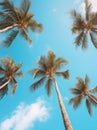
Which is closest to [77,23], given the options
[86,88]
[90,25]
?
[90,25]

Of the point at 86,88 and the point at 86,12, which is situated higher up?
the point at 86,12

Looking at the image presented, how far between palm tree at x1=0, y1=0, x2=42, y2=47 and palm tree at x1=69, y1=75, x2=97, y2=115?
9.75 metres

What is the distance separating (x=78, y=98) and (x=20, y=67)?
8.40m

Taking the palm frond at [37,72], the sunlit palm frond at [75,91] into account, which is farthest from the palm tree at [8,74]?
the sunlit palm frond at [75,91]

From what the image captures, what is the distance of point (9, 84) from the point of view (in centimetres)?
2892

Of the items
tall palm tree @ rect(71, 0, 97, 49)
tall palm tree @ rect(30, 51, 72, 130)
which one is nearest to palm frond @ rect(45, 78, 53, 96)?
tall palm tree @ rect(30, 51, 72, 130)

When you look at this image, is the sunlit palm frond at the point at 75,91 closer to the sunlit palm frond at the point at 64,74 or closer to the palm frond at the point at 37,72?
the sunlit palm frond at the point at 64,74

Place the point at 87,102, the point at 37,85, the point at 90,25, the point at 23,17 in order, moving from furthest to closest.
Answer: the point at 87,102 → the point at 37,85 → the point at 90,25 → the point at 23,17

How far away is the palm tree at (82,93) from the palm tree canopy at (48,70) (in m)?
3.45

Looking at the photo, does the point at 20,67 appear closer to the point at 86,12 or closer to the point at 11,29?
the point at 11,29

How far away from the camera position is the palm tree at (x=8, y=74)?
90.9 ft

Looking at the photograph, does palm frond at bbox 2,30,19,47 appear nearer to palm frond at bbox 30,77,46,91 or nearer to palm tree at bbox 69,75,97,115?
palm frond at bbox 30,77,46,91

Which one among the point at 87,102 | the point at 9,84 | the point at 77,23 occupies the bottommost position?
the point at 87,102

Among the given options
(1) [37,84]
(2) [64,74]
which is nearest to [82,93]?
(2) [64,74]
